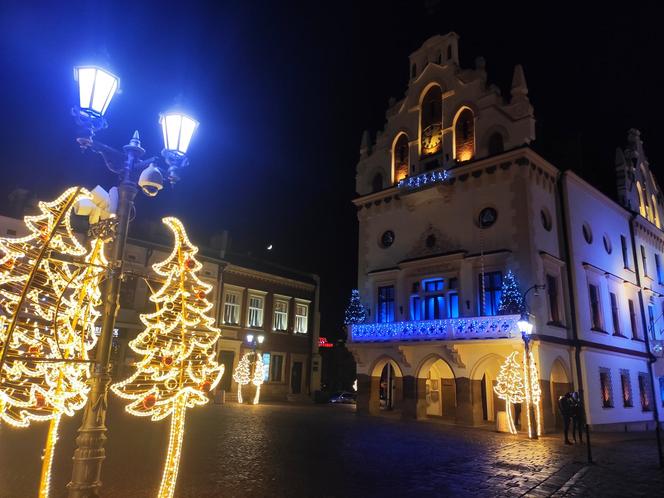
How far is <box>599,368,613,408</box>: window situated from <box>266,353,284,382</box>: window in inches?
946

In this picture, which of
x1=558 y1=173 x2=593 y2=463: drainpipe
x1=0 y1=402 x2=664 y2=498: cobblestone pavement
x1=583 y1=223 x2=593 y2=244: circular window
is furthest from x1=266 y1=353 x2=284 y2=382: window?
x1=583 y1=223 x2=593 y2=244: circular window

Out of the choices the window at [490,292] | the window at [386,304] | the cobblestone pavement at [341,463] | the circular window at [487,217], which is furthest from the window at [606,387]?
the window at [386,304]

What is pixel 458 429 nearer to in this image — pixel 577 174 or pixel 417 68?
pixel 577 174

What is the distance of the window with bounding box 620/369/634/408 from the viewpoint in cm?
2528

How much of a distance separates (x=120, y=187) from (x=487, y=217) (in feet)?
65.6

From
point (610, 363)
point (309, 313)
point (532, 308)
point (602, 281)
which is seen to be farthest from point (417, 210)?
point (309, 313)

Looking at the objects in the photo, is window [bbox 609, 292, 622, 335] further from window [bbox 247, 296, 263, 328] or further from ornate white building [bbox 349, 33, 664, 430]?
window [bbox 247, 296, 263, 328]

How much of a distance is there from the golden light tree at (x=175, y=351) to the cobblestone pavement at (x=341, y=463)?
1.99 metres

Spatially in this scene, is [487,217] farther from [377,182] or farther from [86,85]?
[86,85]

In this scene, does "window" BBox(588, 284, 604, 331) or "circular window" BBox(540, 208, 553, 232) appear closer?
"circular window" BBox(540, 208, 553, 232)

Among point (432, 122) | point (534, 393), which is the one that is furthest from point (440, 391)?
point (432, 122)

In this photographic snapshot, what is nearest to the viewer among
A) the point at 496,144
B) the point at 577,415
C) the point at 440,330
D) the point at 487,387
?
the point at 577,415

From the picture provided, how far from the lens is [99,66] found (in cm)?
677

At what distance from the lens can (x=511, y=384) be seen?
20.5 metres
